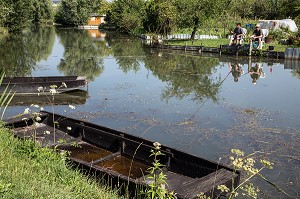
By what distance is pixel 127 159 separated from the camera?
8.00 metres

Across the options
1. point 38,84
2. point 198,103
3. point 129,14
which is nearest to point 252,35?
point 198,103

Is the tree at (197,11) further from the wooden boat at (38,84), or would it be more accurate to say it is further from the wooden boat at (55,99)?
the wooden boat at (55,99)

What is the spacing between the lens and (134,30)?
54.8 m

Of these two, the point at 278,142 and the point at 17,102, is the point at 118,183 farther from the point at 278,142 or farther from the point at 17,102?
the point at 17,102

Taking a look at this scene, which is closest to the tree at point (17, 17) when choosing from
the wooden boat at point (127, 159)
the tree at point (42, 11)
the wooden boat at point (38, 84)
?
the tree at point (42, 11)

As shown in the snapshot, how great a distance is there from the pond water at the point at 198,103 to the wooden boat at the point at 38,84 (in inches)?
21.5

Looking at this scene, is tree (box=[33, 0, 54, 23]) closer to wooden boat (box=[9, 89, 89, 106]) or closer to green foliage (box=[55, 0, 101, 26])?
green foliage (box=[55, 0, 101, 26])

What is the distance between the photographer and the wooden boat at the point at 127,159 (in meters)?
5.84

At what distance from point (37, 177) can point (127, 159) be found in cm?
295

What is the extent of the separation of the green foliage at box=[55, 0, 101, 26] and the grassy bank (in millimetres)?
75750

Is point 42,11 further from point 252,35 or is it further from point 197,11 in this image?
point 252,35

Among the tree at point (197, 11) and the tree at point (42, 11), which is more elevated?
the tree at point (42, 11)

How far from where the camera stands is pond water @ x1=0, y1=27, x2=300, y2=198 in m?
9.34

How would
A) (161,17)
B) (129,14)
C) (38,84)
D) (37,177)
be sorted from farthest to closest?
(129,14)
(161,17)
(38,84)
(37,177)
